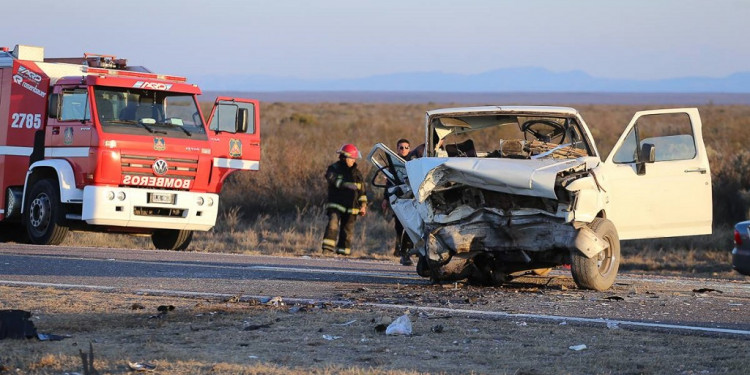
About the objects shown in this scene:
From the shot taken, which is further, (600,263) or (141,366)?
(600,263)

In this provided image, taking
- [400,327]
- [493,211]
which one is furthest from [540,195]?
[400,327]

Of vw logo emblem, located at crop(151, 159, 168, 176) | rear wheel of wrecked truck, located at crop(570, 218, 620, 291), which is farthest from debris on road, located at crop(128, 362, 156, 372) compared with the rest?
vw logo emblem, located at crop(151, 159, 168, 176)

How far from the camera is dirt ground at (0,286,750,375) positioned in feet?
24.0

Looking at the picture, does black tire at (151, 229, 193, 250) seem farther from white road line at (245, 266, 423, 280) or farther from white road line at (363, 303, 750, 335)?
white road line at (363, 303, 750, 335)

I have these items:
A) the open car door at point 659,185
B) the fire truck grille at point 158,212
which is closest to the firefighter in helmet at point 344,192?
the fire truck grille at point 158,212

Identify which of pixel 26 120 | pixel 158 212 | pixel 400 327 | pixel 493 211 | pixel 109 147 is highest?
pixel 26 120

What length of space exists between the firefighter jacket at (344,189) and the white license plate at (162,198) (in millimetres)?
2649

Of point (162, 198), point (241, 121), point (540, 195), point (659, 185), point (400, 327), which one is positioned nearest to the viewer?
point (400, 327)

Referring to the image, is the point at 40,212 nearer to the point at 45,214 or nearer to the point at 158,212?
the point at 45,214

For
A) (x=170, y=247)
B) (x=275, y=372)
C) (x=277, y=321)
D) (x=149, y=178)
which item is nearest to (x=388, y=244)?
(x=170, y=247)

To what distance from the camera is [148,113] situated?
18125mm

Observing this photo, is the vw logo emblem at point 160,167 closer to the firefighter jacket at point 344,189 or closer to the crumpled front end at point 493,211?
the firefighter jacket at point 344,189

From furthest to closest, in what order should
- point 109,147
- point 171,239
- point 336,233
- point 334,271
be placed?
point 171,239 → point 336,233 → point 109,147 → point 334,271

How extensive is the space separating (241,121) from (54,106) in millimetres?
2851
